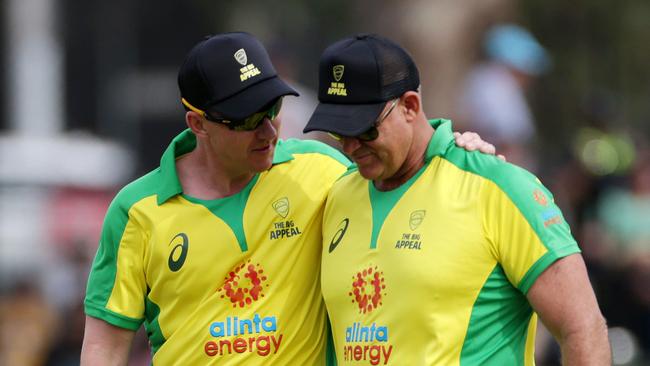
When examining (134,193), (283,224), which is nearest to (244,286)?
(283,224)

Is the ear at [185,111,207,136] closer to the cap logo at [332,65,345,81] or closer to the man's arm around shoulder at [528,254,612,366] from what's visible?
the cap logo at [332,65,345,81]

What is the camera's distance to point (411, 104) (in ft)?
21.0

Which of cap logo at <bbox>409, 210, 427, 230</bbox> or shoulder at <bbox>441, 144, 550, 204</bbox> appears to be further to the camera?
cap logo at <bbox>409, 210, 427, 230</bbox>

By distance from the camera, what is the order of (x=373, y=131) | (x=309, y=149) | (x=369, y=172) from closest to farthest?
(x=373, y=131), (x=369, y=172), (x=309, y=149)

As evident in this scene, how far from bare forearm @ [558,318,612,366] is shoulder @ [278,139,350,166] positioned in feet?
5.11

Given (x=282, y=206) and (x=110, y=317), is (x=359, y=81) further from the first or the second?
(x=110, y=317)

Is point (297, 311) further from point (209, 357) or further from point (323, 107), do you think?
point (323, 107)

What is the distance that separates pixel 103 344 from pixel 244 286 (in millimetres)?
710

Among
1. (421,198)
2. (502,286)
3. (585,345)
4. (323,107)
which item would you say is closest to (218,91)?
(323,107)

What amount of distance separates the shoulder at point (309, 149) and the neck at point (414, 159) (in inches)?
26.0

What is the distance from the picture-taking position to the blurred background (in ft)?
43.3

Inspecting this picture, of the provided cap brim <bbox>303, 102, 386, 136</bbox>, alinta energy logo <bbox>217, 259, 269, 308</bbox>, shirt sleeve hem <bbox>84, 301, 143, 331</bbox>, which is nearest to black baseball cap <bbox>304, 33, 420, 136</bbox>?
cap brim <bbox>303, 102, 386, 136</bbox>

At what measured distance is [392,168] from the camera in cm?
641

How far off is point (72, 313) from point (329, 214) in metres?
7.12
